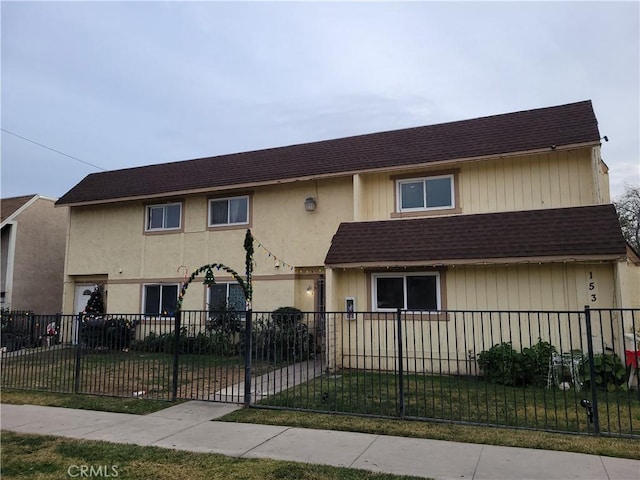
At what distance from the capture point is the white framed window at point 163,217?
16953mm

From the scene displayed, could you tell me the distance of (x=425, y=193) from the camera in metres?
13.0

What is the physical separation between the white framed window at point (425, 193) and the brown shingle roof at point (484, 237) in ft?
3.92

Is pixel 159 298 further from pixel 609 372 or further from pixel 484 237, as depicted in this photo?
pixel 609 372

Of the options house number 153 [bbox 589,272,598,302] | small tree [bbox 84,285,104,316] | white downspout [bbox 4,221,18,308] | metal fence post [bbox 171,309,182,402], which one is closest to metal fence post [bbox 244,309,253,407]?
metal fence post [bbox 171,309,182,402]

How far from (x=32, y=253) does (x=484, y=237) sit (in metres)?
20.1

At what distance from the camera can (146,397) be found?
8.95 meters

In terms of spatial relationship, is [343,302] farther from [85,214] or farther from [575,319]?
[85,214]

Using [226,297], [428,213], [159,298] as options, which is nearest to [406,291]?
[428,213]

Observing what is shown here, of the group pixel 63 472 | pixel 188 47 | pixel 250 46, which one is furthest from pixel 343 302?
pixel 188 47

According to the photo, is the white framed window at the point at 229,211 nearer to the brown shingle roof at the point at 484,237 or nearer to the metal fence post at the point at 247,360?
the brown shingle roof at the point at 484,237

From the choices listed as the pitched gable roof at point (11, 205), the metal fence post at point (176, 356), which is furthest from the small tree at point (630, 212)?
the pitched gable roof at point (11, 205)

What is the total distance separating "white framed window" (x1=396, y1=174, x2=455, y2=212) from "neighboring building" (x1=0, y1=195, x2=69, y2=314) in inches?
582

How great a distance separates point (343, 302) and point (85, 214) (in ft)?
41.0

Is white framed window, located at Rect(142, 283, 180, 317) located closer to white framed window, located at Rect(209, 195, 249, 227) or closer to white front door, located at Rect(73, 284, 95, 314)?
white framed window, located at Rect(209, 195, 249, 227)
